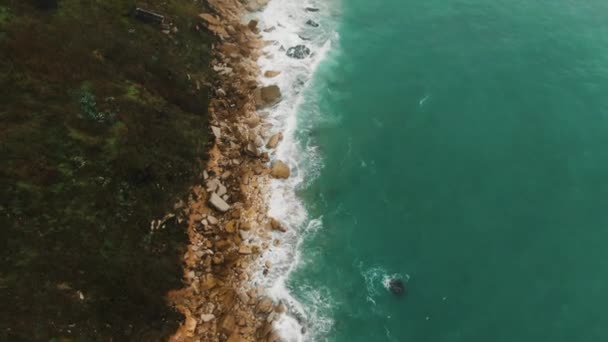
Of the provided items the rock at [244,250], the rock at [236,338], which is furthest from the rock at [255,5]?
the rock at [236,338]

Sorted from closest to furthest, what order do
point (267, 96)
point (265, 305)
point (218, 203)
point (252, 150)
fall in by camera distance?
point (265, 305), point (218, 203), point (252, 150), point (267, 96)

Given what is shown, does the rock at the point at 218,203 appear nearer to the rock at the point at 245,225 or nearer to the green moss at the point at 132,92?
the rock at the point at 245,225

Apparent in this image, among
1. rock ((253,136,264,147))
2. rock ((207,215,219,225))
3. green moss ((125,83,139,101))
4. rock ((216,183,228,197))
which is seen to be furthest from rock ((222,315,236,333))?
green moss ((125,83,139,101))

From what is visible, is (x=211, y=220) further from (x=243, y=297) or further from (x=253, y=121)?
(x=253, y=121)

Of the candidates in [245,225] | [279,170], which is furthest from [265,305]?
[279,170]

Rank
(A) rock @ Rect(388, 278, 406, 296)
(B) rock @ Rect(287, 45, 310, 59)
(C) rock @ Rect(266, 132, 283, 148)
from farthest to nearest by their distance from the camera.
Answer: (B) rock @ Rect(287, 45, 310, 59) → (C) rock @ Rect(266, 132, 283, 148) → (A) rock @ Rect(388, 278, 406, 296)

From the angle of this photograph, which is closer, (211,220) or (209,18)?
(211,220)

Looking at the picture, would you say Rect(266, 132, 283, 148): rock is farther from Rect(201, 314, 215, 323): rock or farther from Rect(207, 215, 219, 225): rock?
Rect(201, 314, 215, 323): rock
